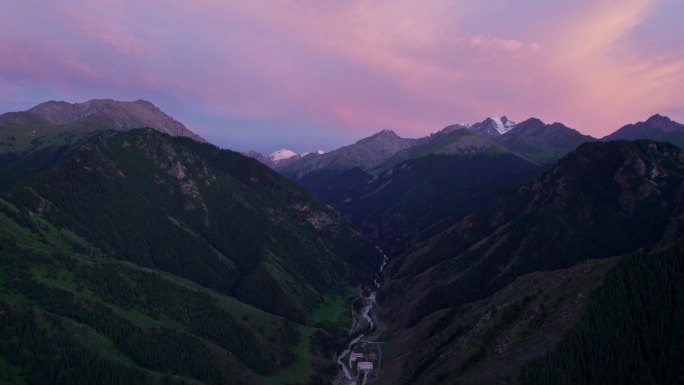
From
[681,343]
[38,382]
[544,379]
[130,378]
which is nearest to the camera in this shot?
[681,343]

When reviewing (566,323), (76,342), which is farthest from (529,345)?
(76,342)

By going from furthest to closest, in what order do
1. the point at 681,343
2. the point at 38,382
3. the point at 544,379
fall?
1. the point at 38,382
2. the point at 544,379
3. the point at 681,343

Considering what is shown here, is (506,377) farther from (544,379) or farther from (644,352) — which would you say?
(644,352)

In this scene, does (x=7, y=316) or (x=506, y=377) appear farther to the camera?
(x=7, y=316)

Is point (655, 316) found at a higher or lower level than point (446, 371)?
higher

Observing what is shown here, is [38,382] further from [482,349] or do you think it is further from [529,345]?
[529,345]

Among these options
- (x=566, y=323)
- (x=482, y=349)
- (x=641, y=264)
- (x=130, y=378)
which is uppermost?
(x=641, y=264)

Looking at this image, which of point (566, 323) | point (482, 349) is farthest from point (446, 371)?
point (566, 323)
